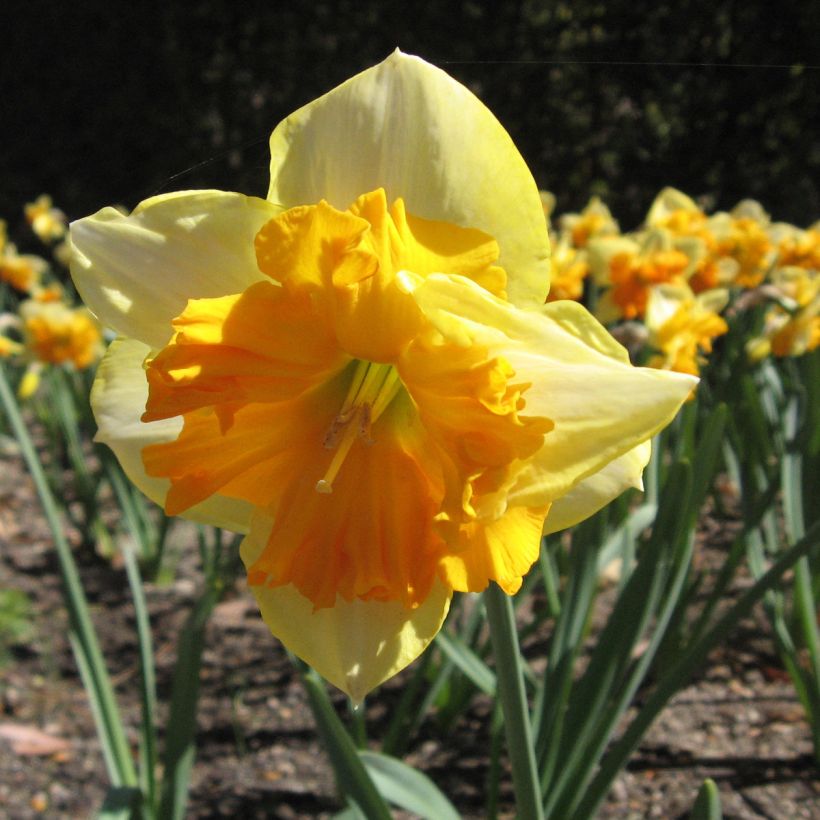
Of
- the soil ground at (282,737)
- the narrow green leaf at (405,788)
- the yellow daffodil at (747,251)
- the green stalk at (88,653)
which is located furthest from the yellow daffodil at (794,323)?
the green stalk at (88,653)

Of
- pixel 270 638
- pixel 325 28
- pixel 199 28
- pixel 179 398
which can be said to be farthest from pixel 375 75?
pixel 199 28

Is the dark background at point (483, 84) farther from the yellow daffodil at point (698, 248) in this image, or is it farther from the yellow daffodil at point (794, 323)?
the yellow daffodil at point (794, 323)

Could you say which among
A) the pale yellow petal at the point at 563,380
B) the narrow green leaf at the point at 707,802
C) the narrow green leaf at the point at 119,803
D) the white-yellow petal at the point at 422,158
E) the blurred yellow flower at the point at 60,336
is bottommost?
the narrow green leaf at the point at 119,803

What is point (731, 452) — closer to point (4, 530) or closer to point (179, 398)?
point (179, 398)

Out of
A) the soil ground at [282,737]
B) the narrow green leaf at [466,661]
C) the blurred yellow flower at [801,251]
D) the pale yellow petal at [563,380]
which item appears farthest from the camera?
the blurred yellow flower at [801,251]

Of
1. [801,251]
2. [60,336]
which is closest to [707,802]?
[801,251]

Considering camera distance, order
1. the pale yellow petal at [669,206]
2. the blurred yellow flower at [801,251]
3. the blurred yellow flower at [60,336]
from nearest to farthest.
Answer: the blurred yellow flower at [801,251]
the pale yellow petal at [669,206]
the blurred yellow flower at [60,336]

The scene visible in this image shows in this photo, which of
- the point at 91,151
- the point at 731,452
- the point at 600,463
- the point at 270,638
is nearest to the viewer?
the point at 600,463

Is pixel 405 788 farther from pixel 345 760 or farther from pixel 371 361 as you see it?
pixel 371 361
